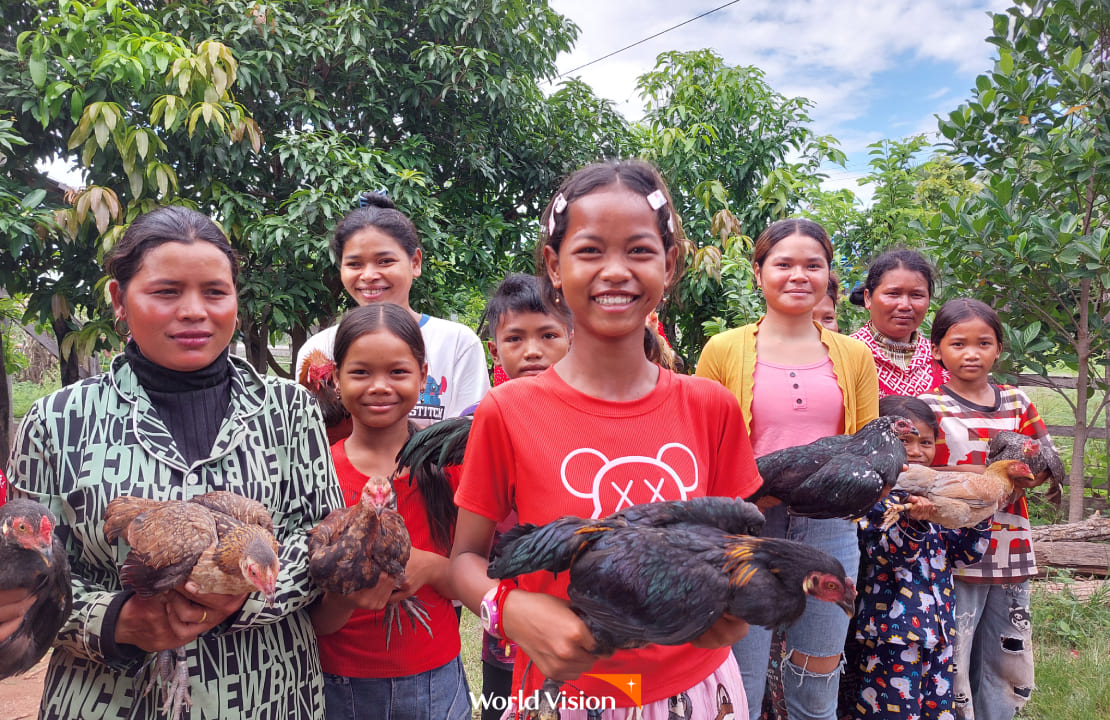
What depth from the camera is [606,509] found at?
1.58 meters

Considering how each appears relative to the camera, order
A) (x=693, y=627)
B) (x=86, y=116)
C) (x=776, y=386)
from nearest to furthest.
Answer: (x=693, y=627) → (x=776, y=386) → (x=86, y=116)

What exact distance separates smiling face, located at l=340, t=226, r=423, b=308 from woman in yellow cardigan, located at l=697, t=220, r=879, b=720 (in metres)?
1.51

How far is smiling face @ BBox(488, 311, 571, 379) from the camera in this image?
9.31ft

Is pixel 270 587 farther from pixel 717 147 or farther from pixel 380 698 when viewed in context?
pixel 717 147

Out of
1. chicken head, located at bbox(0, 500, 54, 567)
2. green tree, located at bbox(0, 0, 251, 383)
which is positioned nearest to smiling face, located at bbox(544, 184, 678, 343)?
chicken head, located at bbox(0, 500, 54, 567)

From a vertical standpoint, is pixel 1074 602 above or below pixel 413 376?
below

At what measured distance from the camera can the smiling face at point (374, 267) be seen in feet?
9.90

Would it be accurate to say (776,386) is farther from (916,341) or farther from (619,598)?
(619,598)

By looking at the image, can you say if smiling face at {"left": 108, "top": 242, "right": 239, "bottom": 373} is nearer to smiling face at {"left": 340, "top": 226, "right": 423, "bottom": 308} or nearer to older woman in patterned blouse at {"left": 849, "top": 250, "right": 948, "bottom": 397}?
smiling face at {"left": 340, "top": 226, "right": 423, "bottom": 308}

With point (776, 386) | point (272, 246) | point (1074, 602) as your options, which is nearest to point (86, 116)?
point (272, 246)

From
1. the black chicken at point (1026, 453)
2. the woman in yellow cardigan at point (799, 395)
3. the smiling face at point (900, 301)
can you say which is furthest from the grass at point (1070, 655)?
the smiling face at point (900, 301)

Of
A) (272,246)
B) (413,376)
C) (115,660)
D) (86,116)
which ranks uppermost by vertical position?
(86,116)

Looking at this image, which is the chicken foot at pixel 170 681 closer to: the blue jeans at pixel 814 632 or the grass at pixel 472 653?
the blue jeans at pixel 814 632

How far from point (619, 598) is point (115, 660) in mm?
1221
